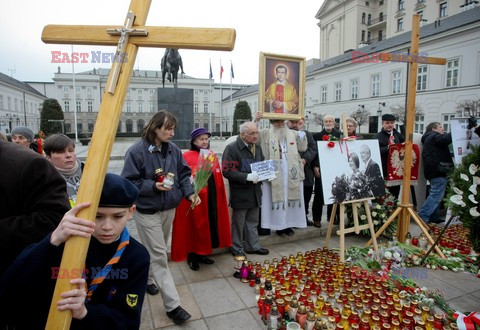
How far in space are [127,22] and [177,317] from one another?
7.86ft

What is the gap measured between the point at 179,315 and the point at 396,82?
33712 millimetres

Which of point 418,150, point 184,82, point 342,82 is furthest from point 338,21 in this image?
point 418,150

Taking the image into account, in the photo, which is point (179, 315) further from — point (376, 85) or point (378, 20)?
point (378, 20)

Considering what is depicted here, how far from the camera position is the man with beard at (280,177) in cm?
464

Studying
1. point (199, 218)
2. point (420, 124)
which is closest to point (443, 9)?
point (420, 124)

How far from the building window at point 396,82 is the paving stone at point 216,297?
32452 millimetres

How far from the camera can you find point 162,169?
9.93 feet

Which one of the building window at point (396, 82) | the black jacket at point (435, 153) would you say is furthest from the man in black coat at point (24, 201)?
the building window at point (396, 82)

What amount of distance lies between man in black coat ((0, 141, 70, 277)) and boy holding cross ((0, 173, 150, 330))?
117 mm

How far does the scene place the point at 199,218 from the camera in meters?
3.85

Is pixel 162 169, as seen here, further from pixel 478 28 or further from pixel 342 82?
pixel 342 82

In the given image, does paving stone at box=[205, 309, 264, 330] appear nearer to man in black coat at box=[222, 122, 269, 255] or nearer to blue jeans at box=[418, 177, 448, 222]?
man in black coat at box=[222, 122, 269, 255]

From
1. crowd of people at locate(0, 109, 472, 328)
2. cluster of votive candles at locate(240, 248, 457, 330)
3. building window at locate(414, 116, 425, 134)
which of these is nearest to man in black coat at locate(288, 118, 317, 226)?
crowd of people at locate(0, 109, 472, 328)

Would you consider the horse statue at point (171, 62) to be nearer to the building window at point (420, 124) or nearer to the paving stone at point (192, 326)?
the paving stone at point (192, 326)
